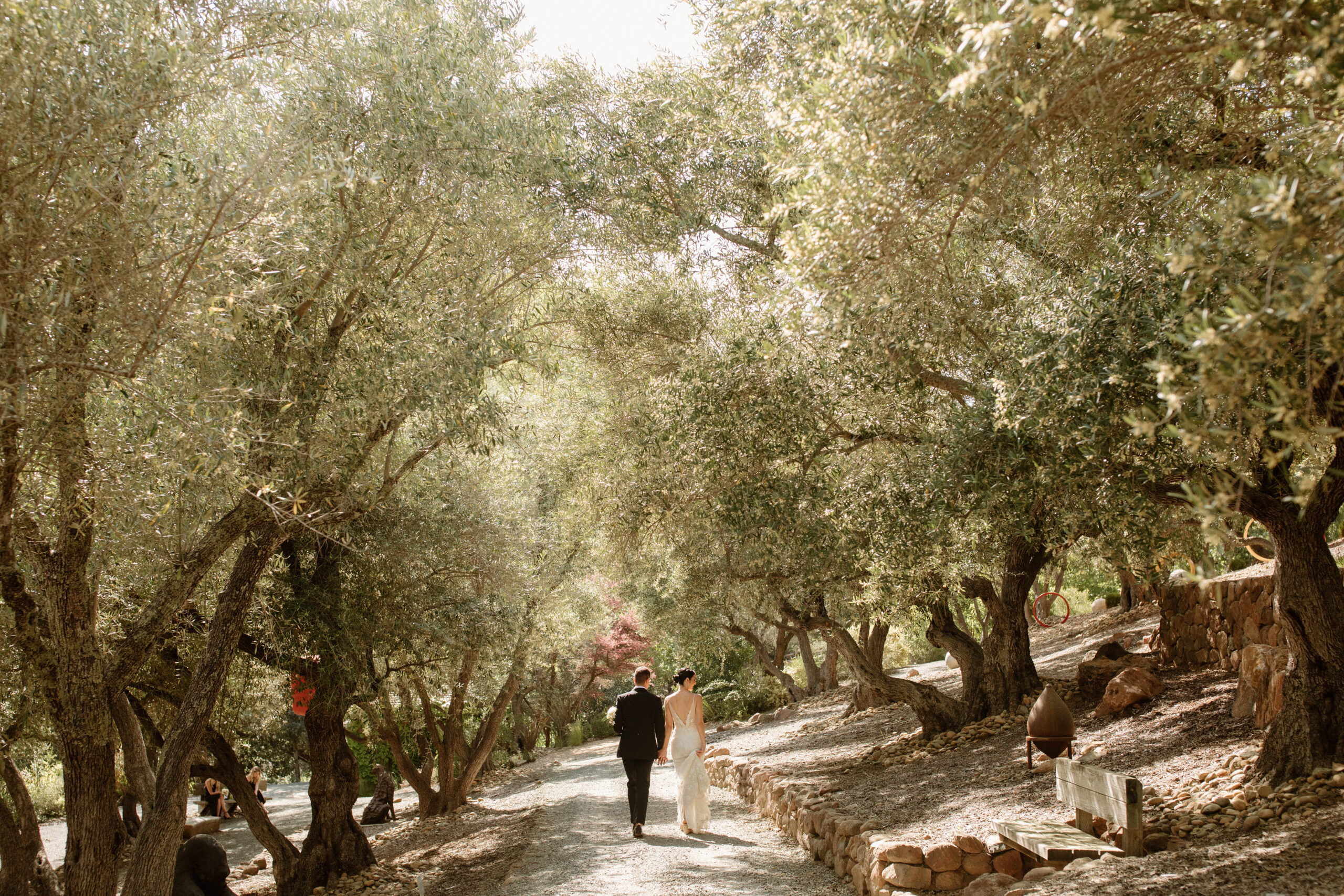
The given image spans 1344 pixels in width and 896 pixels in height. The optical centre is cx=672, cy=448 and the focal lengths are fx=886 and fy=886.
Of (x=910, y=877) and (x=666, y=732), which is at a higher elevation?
(x=666, y=732)

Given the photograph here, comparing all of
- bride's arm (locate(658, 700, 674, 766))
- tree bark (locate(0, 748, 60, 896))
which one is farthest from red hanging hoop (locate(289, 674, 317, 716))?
bride's arm (locate(658, 700, 674, 766))

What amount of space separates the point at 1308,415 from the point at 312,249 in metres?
6.84

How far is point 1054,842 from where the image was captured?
5434 mm

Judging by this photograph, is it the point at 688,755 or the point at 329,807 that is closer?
the point at 688,755

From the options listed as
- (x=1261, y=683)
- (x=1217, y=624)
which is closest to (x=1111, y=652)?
(x=1217, y=624)

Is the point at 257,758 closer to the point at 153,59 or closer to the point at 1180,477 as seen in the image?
the point at 153,59

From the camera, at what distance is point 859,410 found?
9141mm

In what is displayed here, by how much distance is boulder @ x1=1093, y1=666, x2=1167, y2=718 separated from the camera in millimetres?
9609

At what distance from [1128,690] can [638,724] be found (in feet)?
17.5

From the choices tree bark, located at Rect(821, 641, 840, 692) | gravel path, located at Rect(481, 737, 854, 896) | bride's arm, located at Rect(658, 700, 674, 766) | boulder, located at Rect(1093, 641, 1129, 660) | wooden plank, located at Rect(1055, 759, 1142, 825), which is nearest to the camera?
wooden plank, located at Rect(1055, 759, 1142, 825)

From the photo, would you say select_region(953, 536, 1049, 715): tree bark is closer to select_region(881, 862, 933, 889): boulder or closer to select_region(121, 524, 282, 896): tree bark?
select_region(881, 862, 933, 889): boulder

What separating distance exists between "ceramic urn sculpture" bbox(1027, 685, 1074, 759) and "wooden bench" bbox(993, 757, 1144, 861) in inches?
35.8

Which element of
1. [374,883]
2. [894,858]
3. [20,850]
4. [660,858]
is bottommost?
[374,883]

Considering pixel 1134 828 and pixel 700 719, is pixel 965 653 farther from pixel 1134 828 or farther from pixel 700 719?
pixel 1134 828
